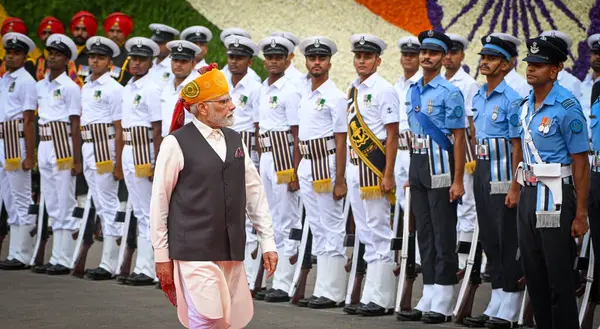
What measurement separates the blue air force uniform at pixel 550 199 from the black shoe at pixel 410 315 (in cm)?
184

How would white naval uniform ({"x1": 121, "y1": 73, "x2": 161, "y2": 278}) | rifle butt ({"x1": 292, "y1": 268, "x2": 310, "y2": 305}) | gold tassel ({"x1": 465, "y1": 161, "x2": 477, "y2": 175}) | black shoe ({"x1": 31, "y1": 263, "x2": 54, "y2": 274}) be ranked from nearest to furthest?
rifle butt ({"x1": 292, "y1": 268, "x2": 310, "y2": 305}), gold tassel ({"x1": 465, "y1": 161, "x2": 477, "y2": 175}), white naval uniform ({"x1": 121, "y1": 73, "x2": 161, "y2": 278}), black shoe ({"x1": 31, "y1": 263, "x2": 54, "y2": 274})

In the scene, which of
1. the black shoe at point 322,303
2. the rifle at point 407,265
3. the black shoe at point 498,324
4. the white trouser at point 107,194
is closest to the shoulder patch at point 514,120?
the rifle at point 407,265

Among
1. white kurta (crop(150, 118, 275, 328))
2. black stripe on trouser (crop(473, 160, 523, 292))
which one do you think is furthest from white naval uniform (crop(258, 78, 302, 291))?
white kurta (crop(150, 118, 275, 328))

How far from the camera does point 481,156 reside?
9.88 metres

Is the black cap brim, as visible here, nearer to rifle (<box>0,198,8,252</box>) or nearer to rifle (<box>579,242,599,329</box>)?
rifle (<box>0,198,8,252</box>)

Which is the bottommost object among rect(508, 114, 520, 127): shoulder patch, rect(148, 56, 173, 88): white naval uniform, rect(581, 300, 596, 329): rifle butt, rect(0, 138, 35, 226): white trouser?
rect(581, 300, 596, 329): rifle butt

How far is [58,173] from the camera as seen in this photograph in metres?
13.7

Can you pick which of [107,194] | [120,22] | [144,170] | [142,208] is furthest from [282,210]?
[120,22]

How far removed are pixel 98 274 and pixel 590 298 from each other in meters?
6.02

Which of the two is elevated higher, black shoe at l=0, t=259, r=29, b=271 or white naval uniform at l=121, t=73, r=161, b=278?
white naval uniform at l=121, t=73, r=161, b=278

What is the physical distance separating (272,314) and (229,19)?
7734 mm

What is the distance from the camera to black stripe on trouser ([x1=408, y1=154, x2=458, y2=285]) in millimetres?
10047

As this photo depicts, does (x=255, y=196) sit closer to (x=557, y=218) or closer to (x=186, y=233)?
(x=186, y=233)

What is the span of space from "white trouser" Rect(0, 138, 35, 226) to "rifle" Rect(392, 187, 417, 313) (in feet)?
Result: 18.2
